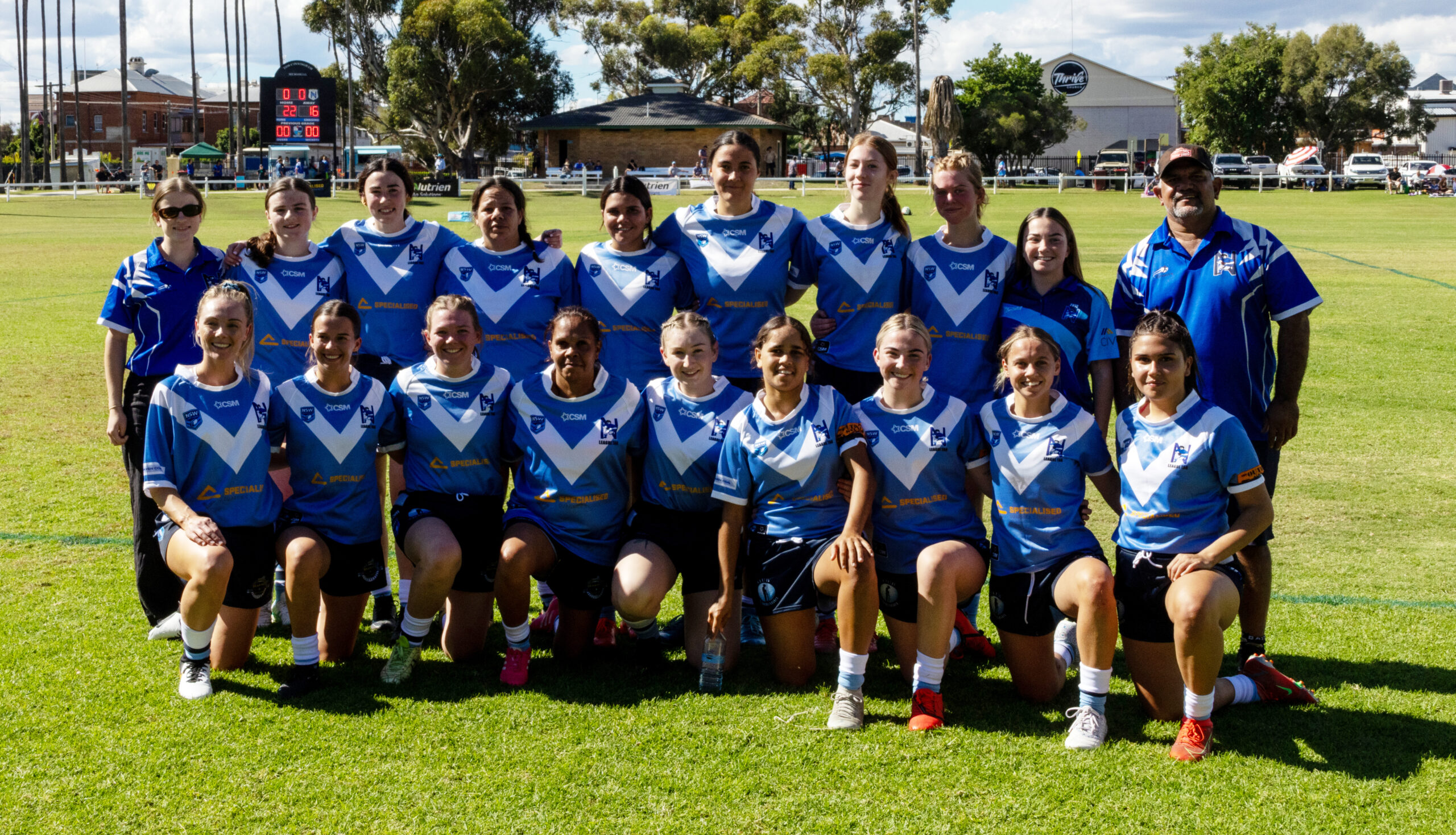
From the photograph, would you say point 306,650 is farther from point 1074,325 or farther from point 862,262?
point 1074,325

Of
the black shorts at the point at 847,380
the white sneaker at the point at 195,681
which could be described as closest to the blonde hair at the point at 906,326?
the black shorts at the point at 847,380

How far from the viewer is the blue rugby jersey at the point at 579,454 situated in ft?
15.5

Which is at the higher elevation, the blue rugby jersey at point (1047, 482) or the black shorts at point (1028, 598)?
the blue rugby jersey at point (1047, 482)

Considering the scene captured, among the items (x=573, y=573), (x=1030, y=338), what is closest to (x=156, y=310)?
(x=573, y=573)

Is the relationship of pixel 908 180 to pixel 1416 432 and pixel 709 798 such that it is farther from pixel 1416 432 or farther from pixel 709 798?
pixel 709 798

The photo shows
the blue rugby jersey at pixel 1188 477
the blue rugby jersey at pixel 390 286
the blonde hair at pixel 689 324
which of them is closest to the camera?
the blue rugby jersey at pixel 1188 477

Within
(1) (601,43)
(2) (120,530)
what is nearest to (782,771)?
(2) (120,530)

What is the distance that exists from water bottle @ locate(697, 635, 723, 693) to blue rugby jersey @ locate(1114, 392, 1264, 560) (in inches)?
59.9

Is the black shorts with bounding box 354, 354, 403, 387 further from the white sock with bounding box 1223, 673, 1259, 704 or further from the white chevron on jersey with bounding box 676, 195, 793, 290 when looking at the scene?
the white sock with bounding box 1223, 673, 1259, 704

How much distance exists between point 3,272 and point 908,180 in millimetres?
34762

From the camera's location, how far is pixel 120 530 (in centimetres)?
648

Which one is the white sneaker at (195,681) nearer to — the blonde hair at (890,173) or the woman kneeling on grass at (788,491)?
the woman kneeling on grass at (788,491)

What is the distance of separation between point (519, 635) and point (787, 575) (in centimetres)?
104

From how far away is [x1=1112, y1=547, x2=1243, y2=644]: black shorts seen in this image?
4047mm
